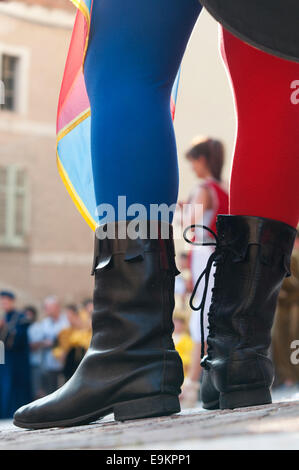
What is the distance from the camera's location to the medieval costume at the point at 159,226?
52.5 inches

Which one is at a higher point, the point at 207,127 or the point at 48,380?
the point at 207,127

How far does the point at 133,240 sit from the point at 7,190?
13.4m

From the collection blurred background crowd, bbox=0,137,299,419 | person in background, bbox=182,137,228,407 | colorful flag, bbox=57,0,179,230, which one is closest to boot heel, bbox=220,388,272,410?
colorful flag, bbox=57,0,179,230

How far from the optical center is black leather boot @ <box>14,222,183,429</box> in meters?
1.32

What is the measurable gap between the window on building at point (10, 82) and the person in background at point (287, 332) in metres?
9.21

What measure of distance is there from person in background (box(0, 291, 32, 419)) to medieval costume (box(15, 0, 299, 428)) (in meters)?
6.38

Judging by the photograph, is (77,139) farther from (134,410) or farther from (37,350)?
(37,350)

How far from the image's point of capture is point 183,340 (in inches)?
256

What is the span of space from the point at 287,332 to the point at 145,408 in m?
5.65

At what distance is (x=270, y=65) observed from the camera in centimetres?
146

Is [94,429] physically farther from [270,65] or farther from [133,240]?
[270,65]

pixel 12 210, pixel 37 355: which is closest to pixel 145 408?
pixel 37 355

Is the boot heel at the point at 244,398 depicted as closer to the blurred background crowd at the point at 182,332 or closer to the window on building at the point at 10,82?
the blurred background crowd at the point at 182,332
